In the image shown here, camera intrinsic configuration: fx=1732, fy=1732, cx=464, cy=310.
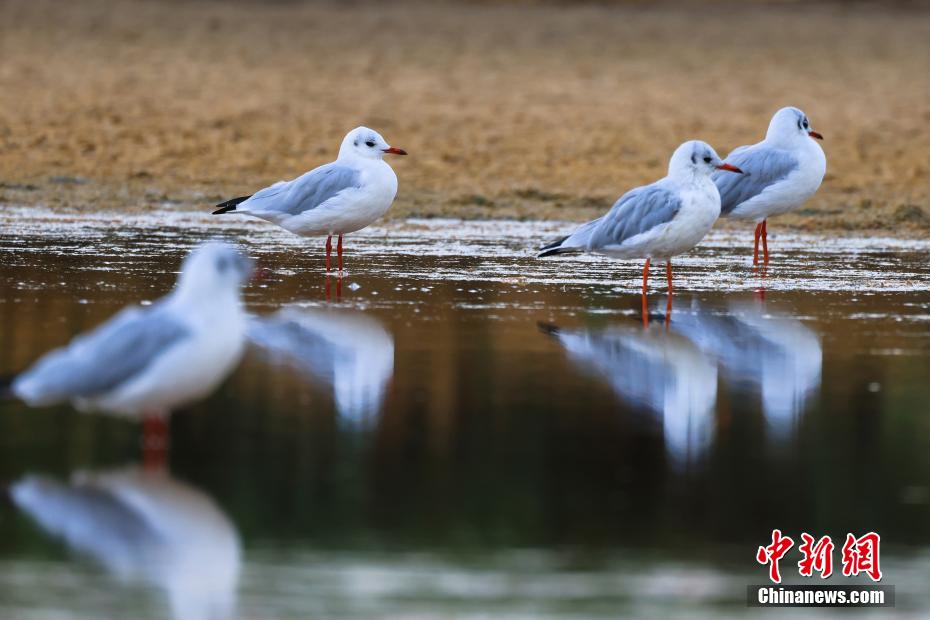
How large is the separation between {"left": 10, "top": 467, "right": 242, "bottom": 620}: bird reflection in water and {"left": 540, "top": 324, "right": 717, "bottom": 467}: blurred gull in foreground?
72.6 inches

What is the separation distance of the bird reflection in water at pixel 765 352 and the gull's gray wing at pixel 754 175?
268 cm

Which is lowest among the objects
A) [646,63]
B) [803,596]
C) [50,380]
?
[803,596]

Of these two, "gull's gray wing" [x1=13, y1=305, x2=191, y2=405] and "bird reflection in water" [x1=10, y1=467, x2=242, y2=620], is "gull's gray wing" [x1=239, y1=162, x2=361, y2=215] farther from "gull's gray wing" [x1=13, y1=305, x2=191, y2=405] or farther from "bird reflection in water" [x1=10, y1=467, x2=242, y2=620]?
"bird reflection in water" [x1=10, y1=467, x2=242, y2=620]

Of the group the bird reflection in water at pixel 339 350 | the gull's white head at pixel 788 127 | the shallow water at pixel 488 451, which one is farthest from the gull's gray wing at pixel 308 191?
the gull's white head at pixel 788 127

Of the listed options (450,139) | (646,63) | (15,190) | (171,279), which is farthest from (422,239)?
(646,63)

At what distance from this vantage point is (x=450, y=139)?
64.6 ft

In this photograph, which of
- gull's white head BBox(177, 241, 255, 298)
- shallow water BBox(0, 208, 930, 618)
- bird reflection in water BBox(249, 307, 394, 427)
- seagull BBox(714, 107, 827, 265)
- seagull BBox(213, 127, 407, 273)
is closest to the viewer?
shallow water BBox(0, 208, 930, 618)

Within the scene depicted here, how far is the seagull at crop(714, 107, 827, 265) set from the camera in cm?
1280

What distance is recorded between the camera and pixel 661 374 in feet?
26.0

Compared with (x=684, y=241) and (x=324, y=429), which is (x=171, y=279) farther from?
(x=324, y=429)

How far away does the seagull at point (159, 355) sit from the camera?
589 centimetres

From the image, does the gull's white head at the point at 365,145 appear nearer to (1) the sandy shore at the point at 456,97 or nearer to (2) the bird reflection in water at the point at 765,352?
(2) the bird reflection in water at the point at 765,352

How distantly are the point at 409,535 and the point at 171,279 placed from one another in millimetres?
5772

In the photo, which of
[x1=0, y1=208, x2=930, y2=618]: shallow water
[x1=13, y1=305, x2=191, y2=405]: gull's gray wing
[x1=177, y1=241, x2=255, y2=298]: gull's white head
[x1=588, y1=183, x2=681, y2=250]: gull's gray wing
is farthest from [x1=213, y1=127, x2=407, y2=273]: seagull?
[x1=13, y1=305, x2=191, y2=405]: gull's gray wing
